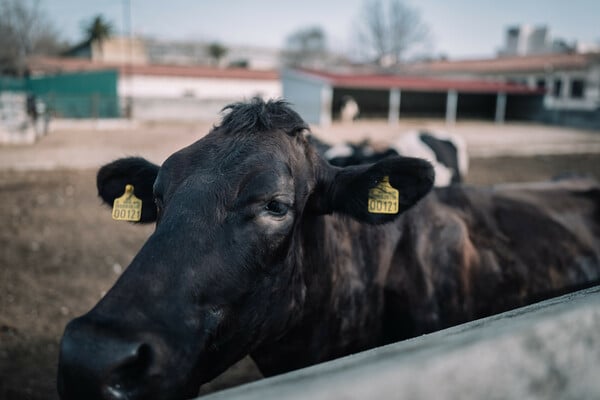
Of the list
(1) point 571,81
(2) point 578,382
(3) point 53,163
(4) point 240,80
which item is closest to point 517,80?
(1) point 571,81

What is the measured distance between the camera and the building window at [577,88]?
32.0m

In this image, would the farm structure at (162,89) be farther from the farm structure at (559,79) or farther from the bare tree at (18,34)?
the farm structure at (559,79)

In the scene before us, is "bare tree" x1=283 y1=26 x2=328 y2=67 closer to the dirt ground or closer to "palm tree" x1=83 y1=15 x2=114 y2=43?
"palm tree" x1=83 y1=15 x2=114 y2=43

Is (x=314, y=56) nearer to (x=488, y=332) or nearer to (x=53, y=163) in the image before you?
(x=53, y=163)

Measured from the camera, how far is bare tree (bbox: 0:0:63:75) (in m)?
35.4

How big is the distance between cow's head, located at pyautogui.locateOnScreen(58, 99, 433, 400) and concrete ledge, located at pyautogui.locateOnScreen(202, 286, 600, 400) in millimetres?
625

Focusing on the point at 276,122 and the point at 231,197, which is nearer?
the point at 231,197

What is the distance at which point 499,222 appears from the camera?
3219 millimetres

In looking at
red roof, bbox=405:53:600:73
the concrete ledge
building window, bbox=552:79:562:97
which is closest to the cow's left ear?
the concrete ledge

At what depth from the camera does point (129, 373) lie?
1.35 meters

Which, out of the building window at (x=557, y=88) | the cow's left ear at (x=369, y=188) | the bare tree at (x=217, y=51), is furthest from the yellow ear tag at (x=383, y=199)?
the bare tree at (x=217, y=51)

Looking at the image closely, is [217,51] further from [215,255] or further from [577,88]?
[215,255]

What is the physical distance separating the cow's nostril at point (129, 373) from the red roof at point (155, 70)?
3031 centimetres

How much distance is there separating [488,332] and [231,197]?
115cm
